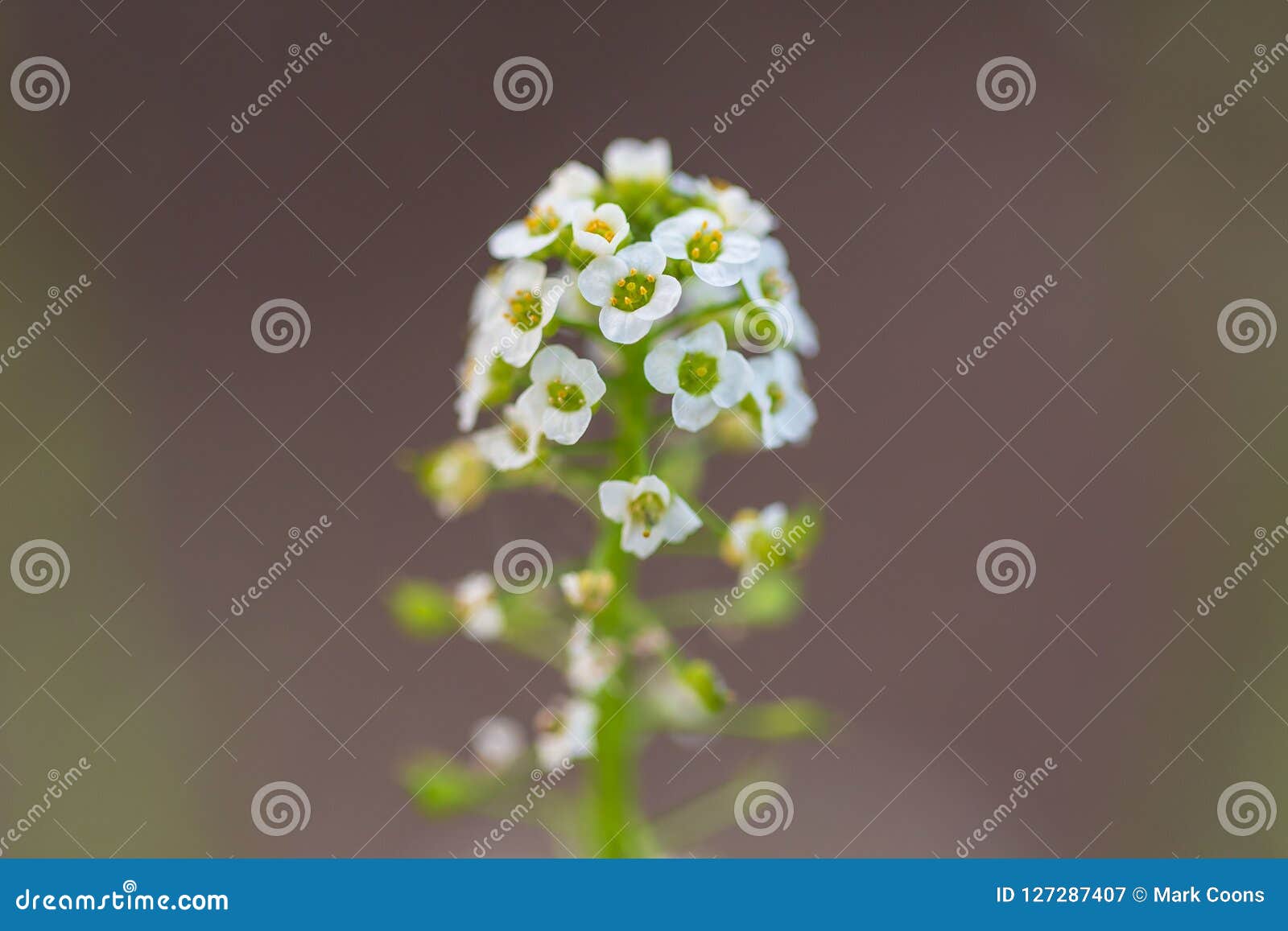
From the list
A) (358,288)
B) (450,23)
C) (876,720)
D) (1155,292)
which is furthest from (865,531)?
(450,23)

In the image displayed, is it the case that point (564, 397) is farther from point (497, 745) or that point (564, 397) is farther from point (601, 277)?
point (497, 745)

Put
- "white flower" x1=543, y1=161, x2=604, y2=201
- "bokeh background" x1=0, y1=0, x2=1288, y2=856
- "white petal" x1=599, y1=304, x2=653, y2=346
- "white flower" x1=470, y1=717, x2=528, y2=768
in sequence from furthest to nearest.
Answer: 1. "bokeh background" x1=0, y1=0, x2=1288, y2=856
2. "white flower" x1=470, y1=717, x2=528, y2=768
3. "white flower" x1=543, y1=161, x2=604, y2=201
4. "white petal" x1=599, y1=304, x2=653, y2=346

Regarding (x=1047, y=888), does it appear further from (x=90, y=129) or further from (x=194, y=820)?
(x=90, y=129)

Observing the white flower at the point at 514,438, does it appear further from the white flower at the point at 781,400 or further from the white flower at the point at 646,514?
the white flower at the point at 781,400

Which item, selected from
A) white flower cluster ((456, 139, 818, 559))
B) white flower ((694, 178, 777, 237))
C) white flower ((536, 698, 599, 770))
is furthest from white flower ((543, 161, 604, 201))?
white flower ((536, 698, 599, 770))

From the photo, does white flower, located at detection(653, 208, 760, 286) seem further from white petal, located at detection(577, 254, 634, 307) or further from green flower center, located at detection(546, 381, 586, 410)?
green flower center, located at detection(546, 381, 586, 410)
